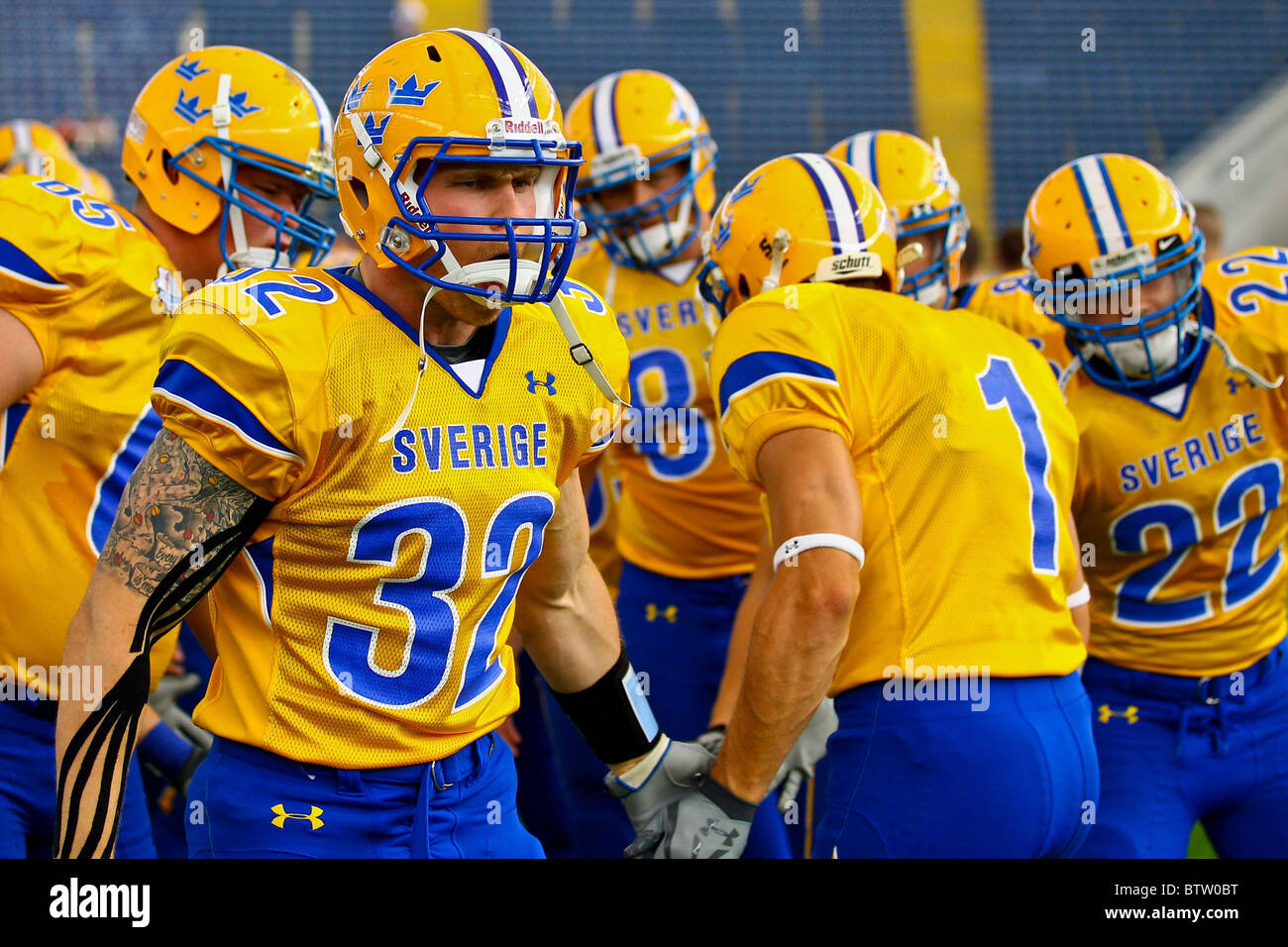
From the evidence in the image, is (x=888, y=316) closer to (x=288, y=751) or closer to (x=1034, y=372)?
(x=1034, y=372)

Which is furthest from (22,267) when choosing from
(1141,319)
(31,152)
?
(31,152)

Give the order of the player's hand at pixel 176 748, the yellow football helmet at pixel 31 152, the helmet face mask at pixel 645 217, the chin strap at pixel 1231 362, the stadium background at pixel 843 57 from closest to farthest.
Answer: the chin strap at pixel 1231 362 → the player's hand at pixel 176 748 → the helmet face mask at pixel 645 217 → the yellow football helmet at pixel 31 152 → the stadium background at pixel 843 57

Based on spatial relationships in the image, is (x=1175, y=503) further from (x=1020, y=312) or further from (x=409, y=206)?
(x=409, y=206)

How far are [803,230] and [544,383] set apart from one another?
2.89 feet

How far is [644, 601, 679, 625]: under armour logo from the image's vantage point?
11.5ft

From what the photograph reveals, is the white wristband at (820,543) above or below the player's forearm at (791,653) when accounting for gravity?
above

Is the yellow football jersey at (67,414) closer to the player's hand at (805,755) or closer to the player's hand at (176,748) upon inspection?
the player's hand at (176,748)

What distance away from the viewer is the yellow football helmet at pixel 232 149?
2660 millimetres

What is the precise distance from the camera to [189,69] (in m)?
2.79

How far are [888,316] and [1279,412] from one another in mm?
1118

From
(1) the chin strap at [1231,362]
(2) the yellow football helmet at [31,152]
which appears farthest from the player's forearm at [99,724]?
(2) the yellow football helmet at [31,152]

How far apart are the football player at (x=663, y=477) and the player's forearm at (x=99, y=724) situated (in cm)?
190

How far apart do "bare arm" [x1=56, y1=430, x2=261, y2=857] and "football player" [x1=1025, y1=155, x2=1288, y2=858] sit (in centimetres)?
193

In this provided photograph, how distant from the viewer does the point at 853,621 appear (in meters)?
2.29
